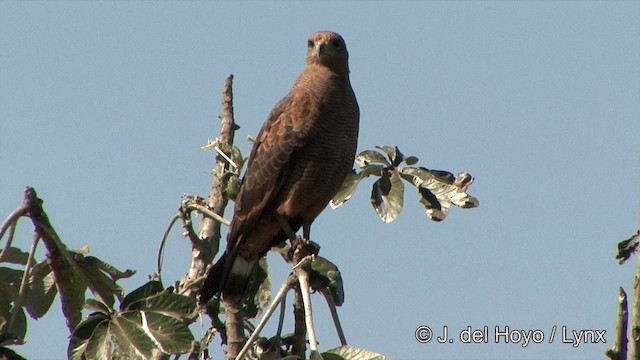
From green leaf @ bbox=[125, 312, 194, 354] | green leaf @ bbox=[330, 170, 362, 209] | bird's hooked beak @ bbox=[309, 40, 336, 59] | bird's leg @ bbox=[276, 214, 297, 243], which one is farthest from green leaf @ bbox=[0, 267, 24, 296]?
bird's hooked beak @ bbox=[309, 40, 336, 59]

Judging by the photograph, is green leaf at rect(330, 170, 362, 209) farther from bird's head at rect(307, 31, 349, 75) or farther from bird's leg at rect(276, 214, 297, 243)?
bird's head at rect(307, 31, 349, 75)

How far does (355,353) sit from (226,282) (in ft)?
6.11

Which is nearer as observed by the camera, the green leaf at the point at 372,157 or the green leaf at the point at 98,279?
the green leaf at the point at 98,279

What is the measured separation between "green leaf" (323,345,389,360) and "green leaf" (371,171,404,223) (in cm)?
95

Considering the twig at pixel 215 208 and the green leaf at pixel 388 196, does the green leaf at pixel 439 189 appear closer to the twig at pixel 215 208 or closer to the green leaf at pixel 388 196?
the green leaf at pixel 388 196

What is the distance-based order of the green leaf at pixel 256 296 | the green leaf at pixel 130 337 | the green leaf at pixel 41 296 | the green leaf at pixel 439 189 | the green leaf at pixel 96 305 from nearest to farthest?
1. the green leaf at pixel 130 337
2. the green leaf at pixel 96 305
3. the green leaf at pixel 41 296
4. the green leaf at pixel 439 189
5. the green leaf at pixel 256 296

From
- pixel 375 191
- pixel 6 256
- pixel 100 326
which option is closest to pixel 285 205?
pixel 375 191

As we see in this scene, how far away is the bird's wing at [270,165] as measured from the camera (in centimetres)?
645

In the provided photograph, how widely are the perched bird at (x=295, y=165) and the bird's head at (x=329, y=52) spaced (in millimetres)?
149

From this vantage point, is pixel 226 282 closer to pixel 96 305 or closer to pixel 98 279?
pixel 98 279

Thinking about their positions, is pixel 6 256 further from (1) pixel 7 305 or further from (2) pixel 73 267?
(2) pixel 73 267

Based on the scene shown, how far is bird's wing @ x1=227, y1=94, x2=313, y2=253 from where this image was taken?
6445mm

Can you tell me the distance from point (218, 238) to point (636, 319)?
3.05 m

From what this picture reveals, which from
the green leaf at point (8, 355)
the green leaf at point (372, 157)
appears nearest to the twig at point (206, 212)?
the green leaf at point (372, 157)
